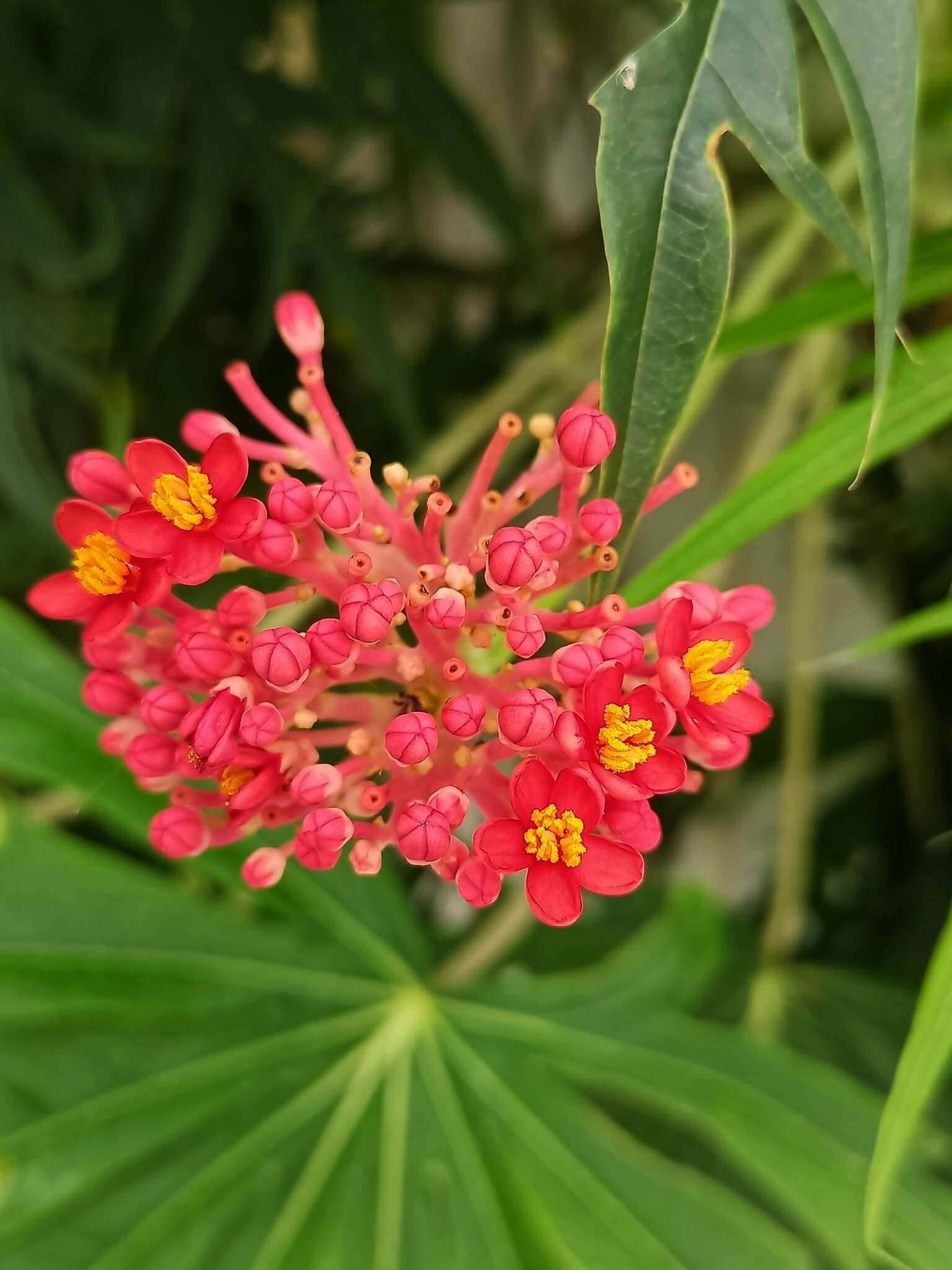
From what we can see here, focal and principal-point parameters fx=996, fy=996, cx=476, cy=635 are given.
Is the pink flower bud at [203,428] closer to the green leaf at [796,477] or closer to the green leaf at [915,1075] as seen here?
the green leaf at [796,477]

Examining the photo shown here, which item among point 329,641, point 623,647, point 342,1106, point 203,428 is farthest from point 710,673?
point 342,1106

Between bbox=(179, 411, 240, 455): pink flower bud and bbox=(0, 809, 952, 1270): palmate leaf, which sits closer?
bbox=(179, 411, 240, 455): pink flower bud

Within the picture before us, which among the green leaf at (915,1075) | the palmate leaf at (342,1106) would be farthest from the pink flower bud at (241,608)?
the palmate leaf at (342,1106)

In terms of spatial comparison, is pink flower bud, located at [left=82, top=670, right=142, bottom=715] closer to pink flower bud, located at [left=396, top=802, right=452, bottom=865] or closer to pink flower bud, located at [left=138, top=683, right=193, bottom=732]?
pink flower bud, located at [left=138, top=683, right=193, bottom=732]

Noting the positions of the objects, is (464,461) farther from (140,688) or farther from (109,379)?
(140,688)

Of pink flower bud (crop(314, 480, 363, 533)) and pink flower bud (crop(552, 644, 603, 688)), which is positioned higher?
pink flower bud (crop(552, 644, 603, 688))

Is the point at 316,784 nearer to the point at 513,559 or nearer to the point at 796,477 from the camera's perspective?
the point at 513,559

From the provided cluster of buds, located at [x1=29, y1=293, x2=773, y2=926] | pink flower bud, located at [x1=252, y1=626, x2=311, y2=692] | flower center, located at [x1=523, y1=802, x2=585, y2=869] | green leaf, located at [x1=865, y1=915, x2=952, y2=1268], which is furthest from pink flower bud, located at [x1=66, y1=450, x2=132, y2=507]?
green leaf, located at [x1=865, y1=915, x2=952, y2=1268]
